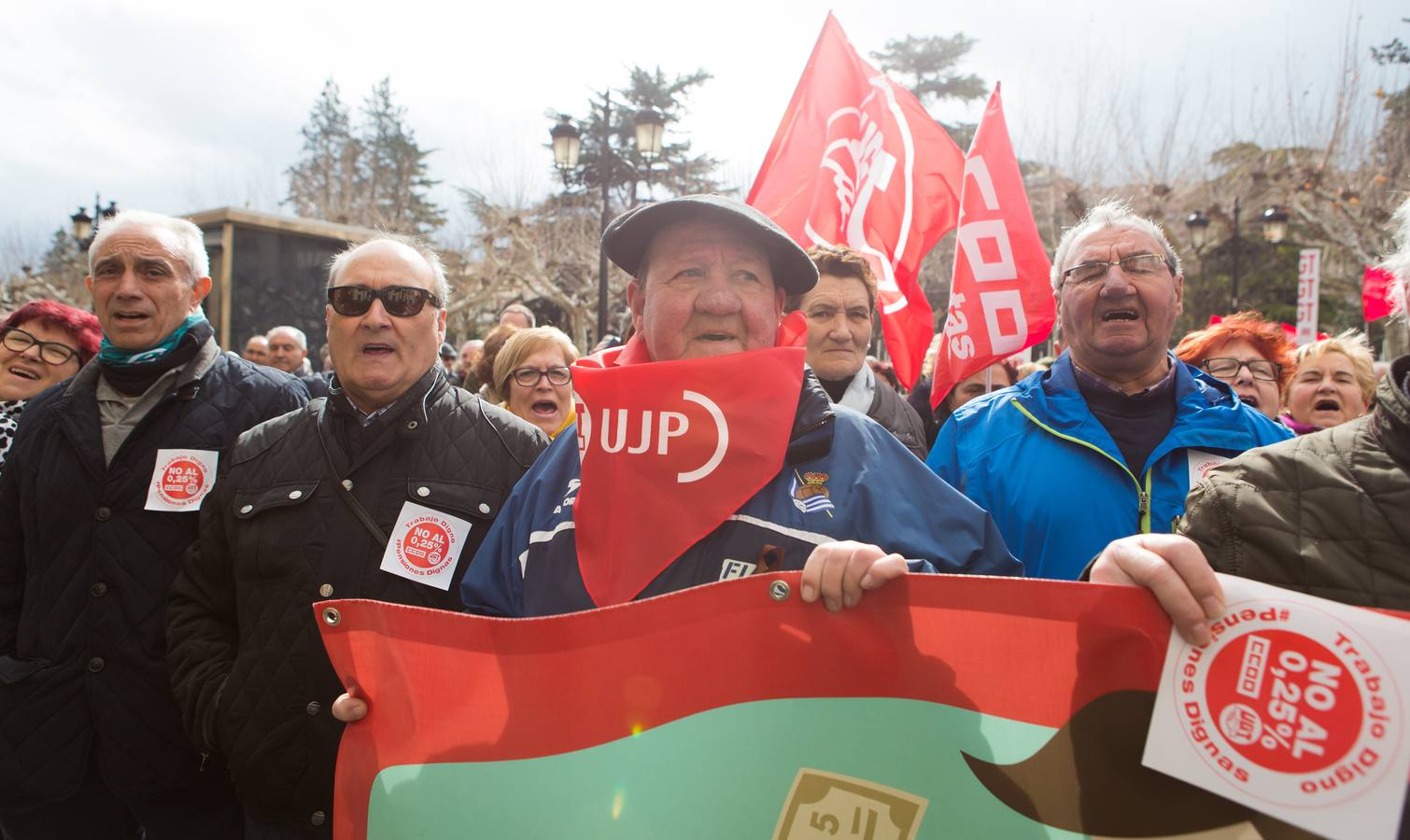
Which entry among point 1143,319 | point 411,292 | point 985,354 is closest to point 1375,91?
point 985,354

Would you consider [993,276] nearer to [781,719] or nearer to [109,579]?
[781,719]

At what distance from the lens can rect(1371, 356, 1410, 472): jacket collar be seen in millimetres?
1287

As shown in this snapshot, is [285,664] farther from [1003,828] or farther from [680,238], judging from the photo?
[1003,828]

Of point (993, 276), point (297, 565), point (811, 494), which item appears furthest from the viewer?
point (993, 276)

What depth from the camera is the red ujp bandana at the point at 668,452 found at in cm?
169

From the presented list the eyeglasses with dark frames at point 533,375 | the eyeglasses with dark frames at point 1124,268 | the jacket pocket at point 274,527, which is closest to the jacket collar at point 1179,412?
the eyeglasses with dark frames at point 1124,268

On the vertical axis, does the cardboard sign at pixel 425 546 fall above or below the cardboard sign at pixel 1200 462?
below

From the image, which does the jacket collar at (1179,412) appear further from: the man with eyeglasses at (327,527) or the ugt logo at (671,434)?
the man with eyeglasses at (327,527)

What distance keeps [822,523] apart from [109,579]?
2.31 metres

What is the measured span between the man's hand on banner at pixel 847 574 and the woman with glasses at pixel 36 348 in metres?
3.86

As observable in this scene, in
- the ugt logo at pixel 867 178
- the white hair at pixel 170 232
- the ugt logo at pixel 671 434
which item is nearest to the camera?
the ugt logo at pixel 671 434

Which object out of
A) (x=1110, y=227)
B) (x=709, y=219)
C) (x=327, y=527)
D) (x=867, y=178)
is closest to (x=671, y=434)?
(x=709, y=219)

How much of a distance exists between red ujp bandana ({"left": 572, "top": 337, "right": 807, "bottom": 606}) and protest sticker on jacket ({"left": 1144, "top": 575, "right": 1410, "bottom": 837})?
805 mm

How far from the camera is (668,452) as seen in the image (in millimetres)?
1751
